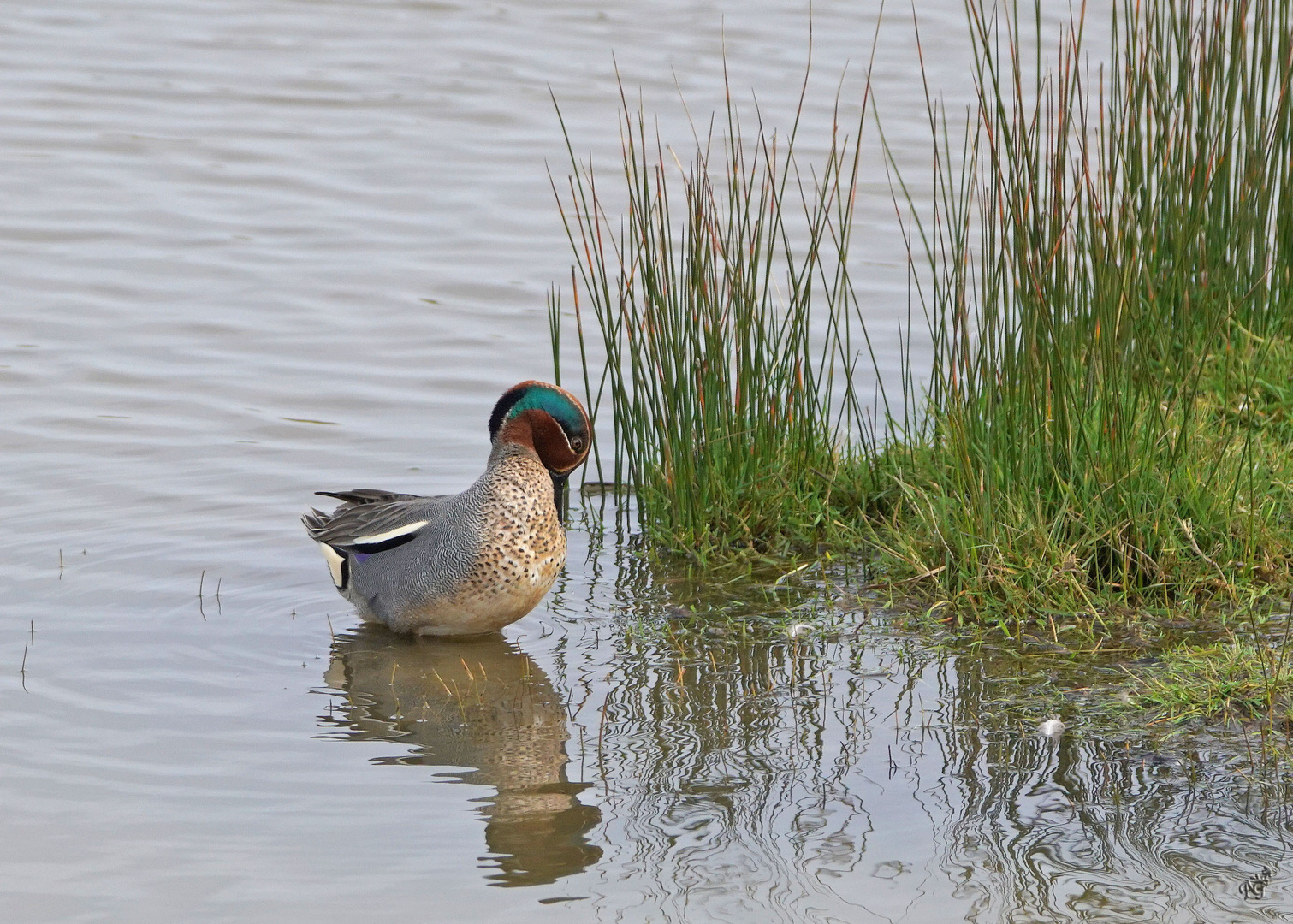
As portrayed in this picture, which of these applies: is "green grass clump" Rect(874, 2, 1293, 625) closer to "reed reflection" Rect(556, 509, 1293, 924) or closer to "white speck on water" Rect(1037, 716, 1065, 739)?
"reed reflection" Rect(556, 509, 1293, 924)

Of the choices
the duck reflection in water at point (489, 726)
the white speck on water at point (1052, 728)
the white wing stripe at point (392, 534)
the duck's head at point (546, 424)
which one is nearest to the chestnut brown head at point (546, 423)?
the duck's head at point (546, 424)

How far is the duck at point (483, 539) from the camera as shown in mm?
→ 4680

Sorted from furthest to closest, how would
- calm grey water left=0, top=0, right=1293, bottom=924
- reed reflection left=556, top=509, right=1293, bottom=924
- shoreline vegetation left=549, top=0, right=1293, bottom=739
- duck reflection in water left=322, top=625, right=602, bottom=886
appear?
shoreline vegetation left=549, top=0, right=1293, bottom=739
duck reflection in water left=322, top=625, right=602, bottom=886
calm grey water left=0, top=0, right=1293, bottom=924
reed reflection left=556, top=509, right=1293, bottom=924

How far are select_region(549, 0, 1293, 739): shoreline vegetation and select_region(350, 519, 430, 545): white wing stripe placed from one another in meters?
0.80

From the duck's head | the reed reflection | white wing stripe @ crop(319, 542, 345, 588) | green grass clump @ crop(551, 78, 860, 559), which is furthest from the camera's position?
green grass clump @ crop(551, 78, 860, 559)

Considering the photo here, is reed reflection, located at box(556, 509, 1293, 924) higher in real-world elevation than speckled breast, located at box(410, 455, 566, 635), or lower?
lower

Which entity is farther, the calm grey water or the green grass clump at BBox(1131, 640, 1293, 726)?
the green grass clump at BBox(1131, 640, 1293, 726)

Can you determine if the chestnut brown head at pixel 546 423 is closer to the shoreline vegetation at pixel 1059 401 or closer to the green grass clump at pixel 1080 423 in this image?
the shoreline vegetation at pixel 1059 401

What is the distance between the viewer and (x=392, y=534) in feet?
16.2

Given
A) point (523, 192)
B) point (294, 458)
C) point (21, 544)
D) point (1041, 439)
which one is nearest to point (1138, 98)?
point (1041, 439)

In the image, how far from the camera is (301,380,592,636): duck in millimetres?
4680

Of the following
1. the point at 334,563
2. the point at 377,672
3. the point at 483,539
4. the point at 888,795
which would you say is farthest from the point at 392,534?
the point at 888,795

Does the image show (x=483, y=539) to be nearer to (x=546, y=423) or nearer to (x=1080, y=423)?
(x=546, y=423)

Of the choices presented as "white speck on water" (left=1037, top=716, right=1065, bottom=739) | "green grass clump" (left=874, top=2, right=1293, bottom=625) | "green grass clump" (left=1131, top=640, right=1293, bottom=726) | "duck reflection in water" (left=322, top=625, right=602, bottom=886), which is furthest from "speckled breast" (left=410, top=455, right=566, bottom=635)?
"green grass clump" (left=1131, top=640, right=1293, bottom=726)
